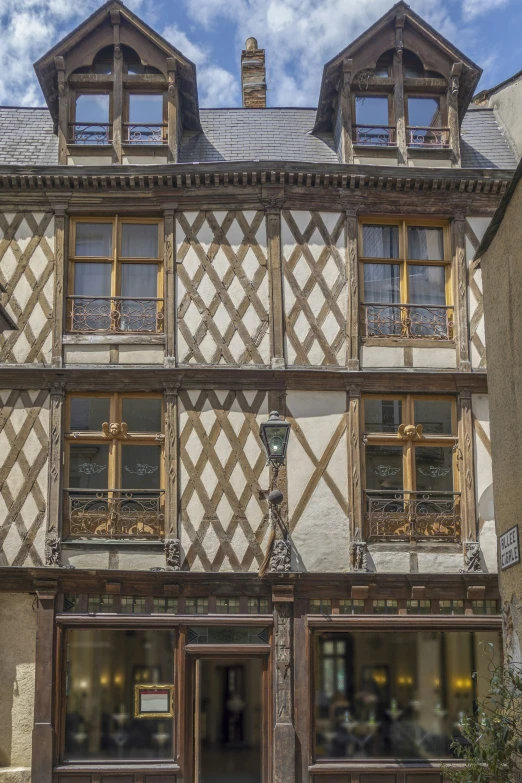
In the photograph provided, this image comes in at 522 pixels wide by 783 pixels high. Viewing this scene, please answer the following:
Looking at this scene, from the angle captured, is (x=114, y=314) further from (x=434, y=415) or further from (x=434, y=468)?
(x=434, y=468)

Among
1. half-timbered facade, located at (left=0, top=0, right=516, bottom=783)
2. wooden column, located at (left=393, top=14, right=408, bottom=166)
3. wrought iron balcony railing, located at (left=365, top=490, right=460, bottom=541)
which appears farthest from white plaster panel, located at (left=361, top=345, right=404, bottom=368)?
wooden column, located at (left=393, top=14, right=408, bottom=166)

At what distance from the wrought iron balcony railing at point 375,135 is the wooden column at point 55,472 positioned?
220 inches

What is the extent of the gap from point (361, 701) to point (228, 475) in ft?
11.2

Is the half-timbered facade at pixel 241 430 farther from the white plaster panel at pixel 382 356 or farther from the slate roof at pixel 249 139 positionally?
the slate roof at pixel 249 139

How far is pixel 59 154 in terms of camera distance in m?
14.8

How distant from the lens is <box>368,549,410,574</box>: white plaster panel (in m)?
13.7

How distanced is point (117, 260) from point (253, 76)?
5.25 metres

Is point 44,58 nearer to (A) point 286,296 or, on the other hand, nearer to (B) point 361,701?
(A) point 286,296

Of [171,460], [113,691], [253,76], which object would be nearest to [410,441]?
[171,460]

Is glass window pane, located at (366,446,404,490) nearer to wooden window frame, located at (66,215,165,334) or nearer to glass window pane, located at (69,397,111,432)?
wooden window frame, located at (66,215,165,334)

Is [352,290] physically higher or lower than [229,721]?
higher

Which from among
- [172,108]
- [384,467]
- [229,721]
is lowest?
[229,721]

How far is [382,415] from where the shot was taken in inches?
561

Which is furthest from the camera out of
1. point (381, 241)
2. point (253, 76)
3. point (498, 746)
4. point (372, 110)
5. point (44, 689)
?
point (253, 76)
